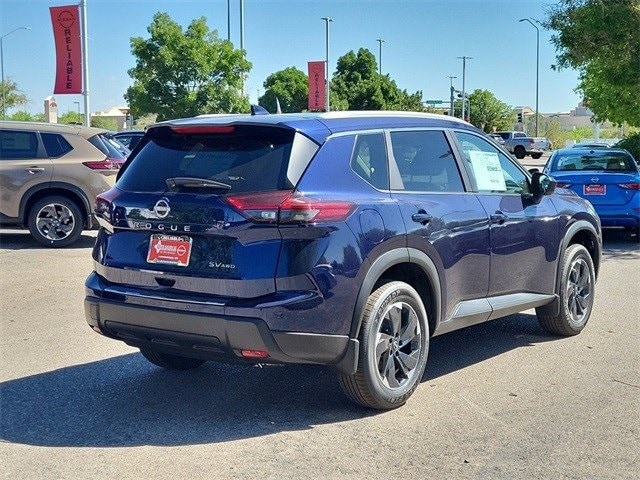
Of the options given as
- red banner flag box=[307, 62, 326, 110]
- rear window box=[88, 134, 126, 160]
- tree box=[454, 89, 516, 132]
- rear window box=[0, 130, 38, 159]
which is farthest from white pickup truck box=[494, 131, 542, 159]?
rear window box=[0, 130, 38, 159]

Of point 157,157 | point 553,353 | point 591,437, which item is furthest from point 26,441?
point 553,353

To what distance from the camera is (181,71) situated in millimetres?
41781

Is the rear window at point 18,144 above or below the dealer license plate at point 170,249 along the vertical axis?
above

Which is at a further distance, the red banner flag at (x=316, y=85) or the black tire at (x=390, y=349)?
the red banner flag at (x=316, y=85)

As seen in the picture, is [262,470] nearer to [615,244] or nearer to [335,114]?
[335,114]

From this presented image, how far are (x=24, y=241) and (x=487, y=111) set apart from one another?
298 ft

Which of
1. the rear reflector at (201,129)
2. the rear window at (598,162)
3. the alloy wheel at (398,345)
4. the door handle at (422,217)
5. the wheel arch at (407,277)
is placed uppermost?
the rear reflector at (201,129)

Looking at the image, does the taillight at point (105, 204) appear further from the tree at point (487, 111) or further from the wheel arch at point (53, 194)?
the tree at point (487, 111)

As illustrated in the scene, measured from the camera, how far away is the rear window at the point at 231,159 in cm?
479

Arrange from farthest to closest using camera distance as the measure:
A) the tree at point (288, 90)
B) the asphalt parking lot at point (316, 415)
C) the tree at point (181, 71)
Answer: the tree at point (288, 90) < the tree at point (181, 71) < the asphalt parking lot at point (316, 415)

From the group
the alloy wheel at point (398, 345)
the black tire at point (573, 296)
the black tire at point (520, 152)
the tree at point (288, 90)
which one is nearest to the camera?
the alloy wheel at point (398, 345)

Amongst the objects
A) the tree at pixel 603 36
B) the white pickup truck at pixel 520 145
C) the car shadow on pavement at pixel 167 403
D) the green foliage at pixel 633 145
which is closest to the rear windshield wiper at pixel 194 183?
the car shadow on pavement at pixel 167 403

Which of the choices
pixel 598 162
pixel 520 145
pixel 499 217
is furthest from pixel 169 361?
pixel 520 145

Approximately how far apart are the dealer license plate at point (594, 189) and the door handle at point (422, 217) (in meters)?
8.48
